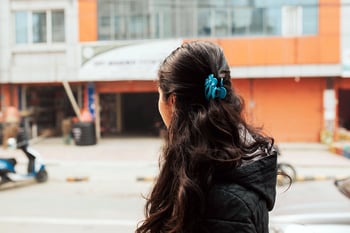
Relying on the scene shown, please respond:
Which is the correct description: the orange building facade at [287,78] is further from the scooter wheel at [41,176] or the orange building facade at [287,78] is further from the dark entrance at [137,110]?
the scooter wheel at [41,176]

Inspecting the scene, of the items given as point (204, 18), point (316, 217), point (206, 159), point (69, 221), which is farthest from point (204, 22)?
point (206, 159)

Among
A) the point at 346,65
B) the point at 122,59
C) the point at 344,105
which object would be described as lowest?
the point at 344,105

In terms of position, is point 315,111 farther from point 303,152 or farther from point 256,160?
point 256,160

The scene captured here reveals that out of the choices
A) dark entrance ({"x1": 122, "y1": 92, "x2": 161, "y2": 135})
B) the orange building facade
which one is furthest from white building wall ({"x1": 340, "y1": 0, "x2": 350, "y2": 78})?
dark entrance ({"x1": 122, "y1": 92, "x2": 161, "y2": 135})

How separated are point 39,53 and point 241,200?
53.2 feet

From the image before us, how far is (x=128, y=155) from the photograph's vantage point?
1379 cm

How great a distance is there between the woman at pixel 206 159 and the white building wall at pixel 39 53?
15.2m

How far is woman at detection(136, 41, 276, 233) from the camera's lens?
4.18ft

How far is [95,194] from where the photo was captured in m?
8.48

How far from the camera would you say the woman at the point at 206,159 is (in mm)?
1275

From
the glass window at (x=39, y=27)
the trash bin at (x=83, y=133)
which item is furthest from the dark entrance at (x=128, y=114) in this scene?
the glass window at (x=39, y=27)

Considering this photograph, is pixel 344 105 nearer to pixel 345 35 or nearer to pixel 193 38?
pixel 345 35

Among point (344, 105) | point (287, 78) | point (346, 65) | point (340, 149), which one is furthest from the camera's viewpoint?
point (344, 105)

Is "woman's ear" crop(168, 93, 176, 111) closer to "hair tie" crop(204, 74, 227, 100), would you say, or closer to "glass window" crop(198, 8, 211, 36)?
"hair tie" crop(204, 74, 227, 100)
